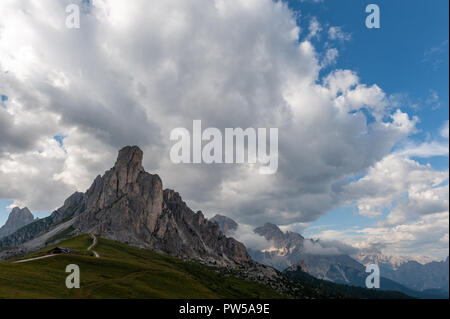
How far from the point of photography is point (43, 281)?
86688 millimetres

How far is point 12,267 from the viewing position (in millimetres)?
99688
